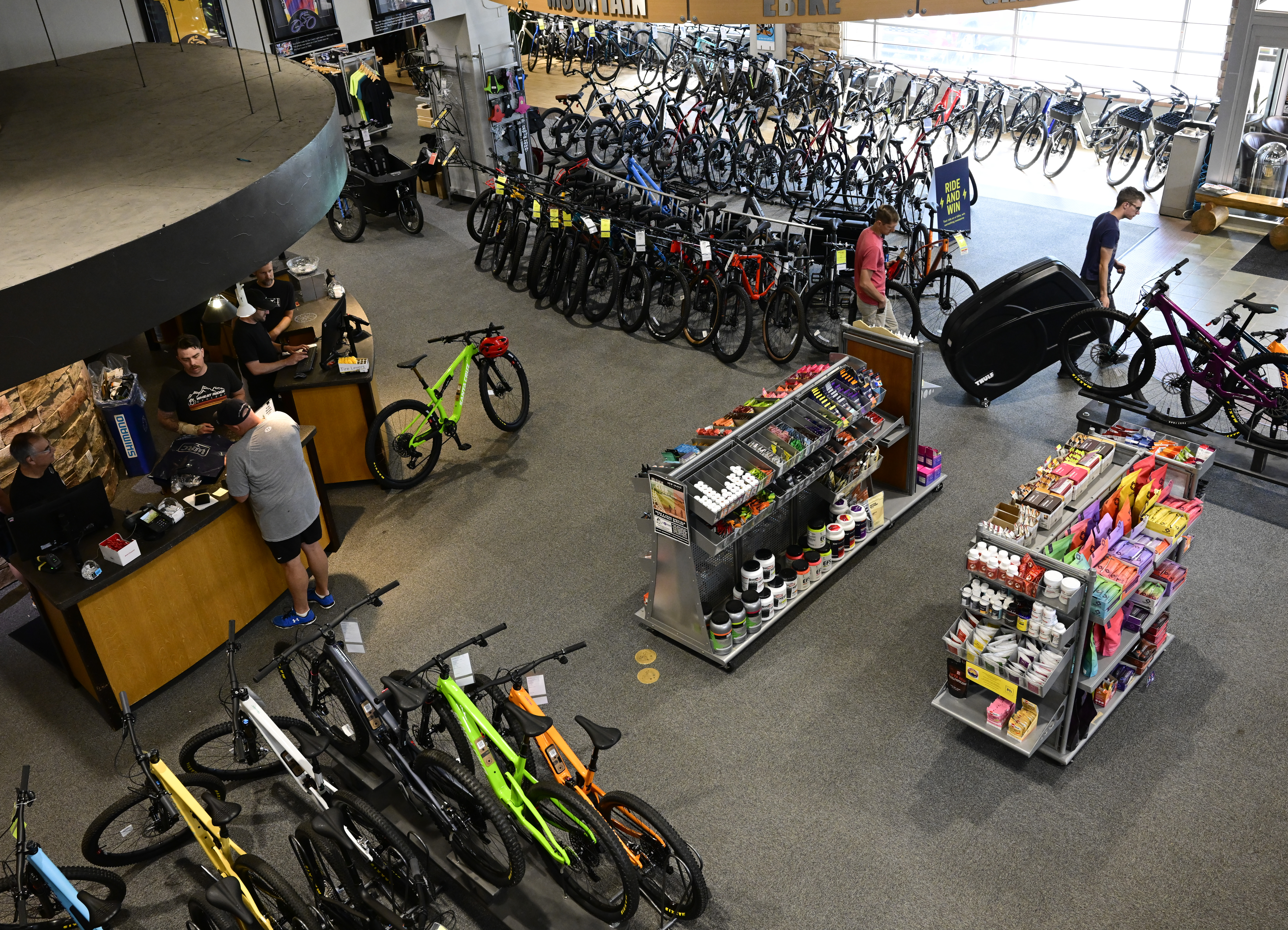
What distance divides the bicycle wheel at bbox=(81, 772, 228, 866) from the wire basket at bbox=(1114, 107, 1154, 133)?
11.8 metres

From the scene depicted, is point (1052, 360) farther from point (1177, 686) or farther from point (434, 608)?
point (434, 608)

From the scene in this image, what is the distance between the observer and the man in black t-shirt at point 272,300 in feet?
24.5

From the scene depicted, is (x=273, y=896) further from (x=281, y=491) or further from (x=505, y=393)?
(x=505, y=393)

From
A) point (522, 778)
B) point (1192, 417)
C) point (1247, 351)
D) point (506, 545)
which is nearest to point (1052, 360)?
point (1192, 417)

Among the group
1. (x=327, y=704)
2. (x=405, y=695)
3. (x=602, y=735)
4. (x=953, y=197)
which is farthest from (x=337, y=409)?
(x=953, y=197)

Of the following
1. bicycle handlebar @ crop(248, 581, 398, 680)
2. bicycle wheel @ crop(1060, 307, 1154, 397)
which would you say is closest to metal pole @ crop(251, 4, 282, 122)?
bicycle handlebar @ crop(248, 581, 398, 680)

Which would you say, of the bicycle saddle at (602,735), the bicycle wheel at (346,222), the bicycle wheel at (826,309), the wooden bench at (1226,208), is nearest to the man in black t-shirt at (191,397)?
the bicycle saddle at (602,735)

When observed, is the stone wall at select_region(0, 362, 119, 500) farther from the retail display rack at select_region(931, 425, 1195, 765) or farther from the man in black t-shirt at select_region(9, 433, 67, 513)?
the retail display rack at select_region(931, 425, 1195, 765)

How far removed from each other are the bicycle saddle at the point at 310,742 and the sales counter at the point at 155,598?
3.85ft

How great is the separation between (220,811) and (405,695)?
818 mm

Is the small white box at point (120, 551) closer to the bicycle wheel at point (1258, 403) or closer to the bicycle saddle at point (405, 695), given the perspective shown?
the bicycle saddle at point (405, 695)

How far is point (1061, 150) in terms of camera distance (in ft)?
41.1

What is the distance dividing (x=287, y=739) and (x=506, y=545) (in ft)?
7.92

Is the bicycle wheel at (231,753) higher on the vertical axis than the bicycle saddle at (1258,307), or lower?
lower
